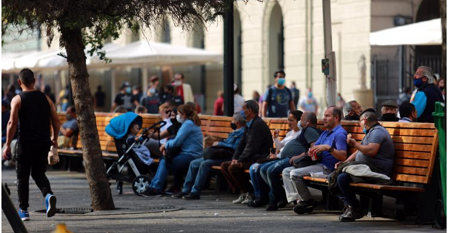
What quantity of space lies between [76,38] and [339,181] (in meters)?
3.43

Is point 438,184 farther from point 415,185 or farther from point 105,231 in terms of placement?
point 105,231

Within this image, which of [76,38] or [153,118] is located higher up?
[76,38]

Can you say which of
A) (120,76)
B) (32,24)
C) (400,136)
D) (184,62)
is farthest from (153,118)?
(120,76)

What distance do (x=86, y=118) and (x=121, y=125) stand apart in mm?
3159

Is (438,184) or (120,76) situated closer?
(438,184)

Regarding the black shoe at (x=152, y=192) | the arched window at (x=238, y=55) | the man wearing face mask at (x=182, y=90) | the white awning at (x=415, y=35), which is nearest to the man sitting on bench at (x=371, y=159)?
the black shoe at (x=152, y=192)

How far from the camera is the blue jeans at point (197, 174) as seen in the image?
14.0 metres

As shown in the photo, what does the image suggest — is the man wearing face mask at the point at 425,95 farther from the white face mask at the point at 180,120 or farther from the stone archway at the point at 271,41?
the stone archway at the point at 271,41

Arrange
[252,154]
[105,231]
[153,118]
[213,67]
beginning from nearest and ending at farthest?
1. [105,231]
2. [252,154]
3. [153,118]
4. [213,67]

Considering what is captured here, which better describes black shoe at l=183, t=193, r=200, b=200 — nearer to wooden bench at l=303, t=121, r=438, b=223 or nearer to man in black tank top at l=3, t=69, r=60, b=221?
man in black tank top at l=3, t=69, r=60, b=221

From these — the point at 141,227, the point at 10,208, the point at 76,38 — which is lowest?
the point at 141,227

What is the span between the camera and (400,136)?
11.1 m

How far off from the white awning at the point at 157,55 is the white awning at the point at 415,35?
29.5 ft

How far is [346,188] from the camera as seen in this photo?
11023 mm
